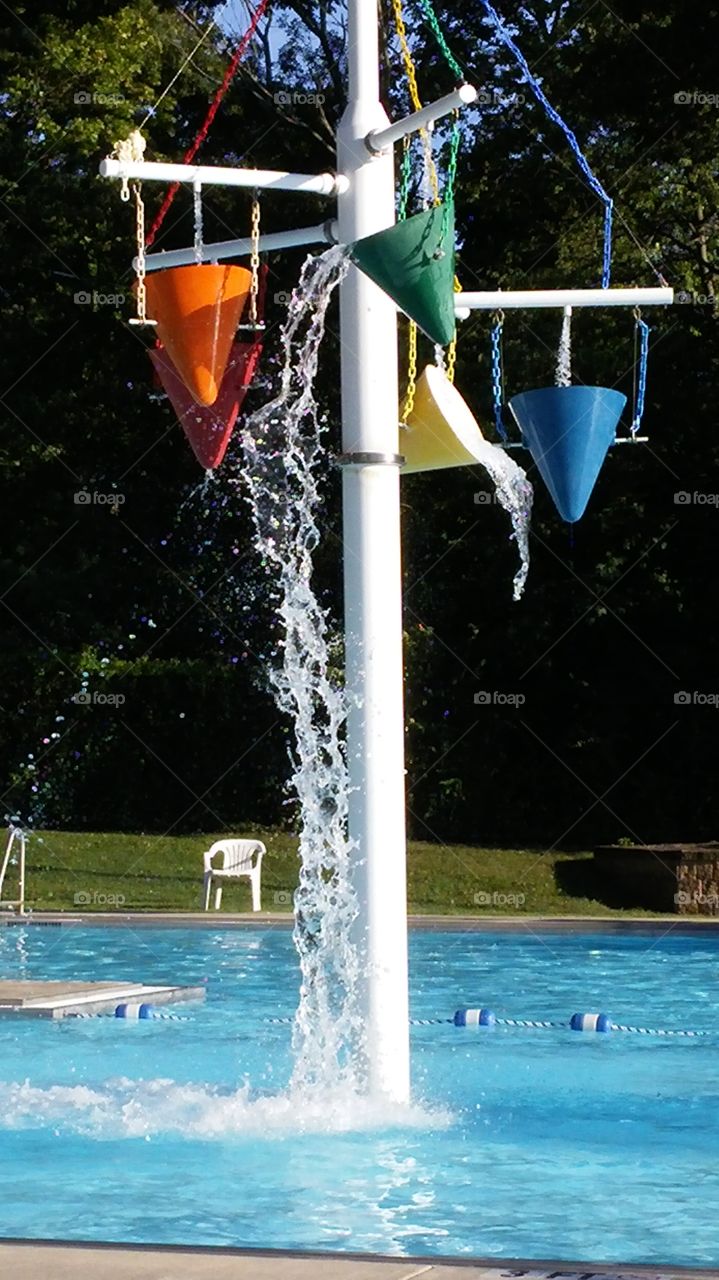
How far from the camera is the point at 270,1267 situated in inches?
158

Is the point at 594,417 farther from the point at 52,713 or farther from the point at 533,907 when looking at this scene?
the point at 52,713

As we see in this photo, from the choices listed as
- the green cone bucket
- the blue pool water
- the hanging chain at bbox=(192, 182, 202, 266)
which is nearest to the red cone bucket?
the hanging chain at bbox=(192, 182, 202, 266)

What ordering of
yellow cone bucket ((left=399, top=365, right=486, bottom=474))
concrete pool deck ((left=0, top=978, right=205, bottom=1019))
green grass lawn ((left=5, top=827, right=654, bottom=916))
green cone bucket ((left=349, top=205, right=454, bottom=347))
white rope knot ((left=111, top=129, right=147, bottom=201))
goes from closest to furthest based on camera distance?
green cone bucket ((left=349, top=205, right=454, bottom=347)) → white rope knot ((left=111, top=129, right=147, bottom=201)) → yellow cone bucket ((left=399, top=365, right=486, bottom=474)) → concrete pool deck ((left=0, top=978, right=205, bottom=1019)) → green grass lawn ((left=5, top=827, right=654, bottom=916))

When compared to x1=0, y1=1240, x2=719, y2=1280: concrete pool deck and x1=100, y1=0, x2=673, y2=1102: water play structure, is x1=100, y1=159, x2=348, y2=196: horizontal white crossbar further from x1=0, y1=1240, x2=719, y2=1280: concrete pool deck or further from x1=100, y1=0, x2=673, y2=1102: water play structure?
x1=0, y1=1240, x2=719, y2=1280: concrete pool deck

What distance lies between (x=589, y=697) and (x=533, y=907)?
489 centimetres

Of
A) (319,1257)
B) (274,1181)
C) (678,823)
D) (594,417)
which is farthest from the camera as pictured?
(678,823)

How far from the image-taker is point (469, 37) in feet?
78.8

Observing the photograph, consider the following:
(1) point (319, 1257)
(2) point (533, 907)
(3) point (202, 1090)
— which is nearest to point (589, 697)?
(2) point (533, 907)

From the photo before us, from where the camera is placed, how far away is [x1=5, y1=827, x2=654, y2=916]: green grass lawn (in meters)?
16.9

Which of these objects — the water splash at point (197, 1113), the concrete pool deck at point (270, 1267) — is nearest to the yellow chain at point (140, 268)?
the water splash at point (197, 1113)

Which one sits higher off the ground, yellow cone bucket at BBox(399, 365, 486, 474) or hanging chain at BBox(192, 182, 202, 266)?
hanging chain at BBox(192, 182, 202, 266)

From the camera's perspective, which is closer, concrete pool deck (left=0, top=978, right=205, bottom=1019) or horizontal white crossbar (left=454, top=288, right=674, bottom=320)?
horizontal white crossbar (left=454, top=288, right=674, bottom=320)

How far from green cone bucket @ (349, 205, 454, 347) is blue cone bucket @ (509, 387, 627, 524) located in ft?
3.15

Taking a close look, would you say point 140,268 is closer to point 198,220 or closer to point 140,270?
point 140,270
